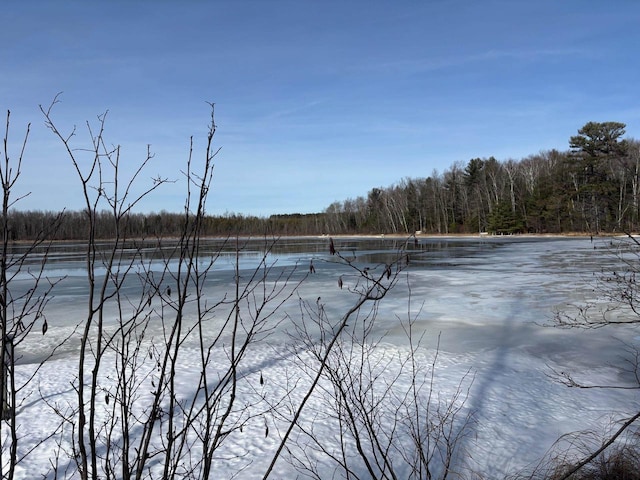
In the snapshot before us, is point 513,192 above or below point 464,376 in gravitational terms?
above

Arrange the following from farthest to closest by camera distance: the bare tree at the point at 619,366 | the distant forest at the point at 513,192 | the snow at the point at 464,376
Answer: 1. the distant forest at the point at 513,192
2. the snow at the point at 464,376
3. the bare tree at the point at 619,366

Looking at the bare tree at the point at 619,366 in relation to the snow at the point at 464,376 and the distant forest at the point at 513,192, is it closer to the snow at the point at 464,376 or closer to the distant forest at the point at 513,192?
the snow at the point at 464,376

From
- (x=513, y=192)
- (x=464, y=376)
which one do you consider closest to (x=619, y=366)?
(x=464, y=376)

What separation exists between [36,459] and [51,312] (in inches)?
271

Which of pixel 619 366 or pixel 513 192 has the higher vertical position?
pixel 513 192

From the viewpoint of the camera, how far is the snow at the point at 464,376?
12.1ft

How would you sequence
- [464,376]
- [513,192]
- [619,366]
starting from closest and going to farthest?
1. [464,376]
2. [619,366]
3. [513,192]

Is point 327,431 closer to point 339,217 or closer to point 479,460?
point 479,460

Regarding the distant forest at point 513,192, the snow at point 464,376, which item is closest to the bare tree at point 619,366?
the snow at point 464,376

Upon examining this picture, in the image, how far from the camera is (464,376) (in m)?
5.21

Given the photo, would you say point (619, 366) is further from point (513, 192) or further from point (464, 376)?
point (513, 192)

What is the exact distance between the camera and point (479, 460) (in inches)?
138

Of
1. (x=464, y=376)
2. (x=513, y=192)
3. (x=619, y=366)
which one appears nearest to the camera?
(x=464, y=376)

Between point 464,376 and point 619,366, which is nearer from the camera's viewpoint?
point 464,376
